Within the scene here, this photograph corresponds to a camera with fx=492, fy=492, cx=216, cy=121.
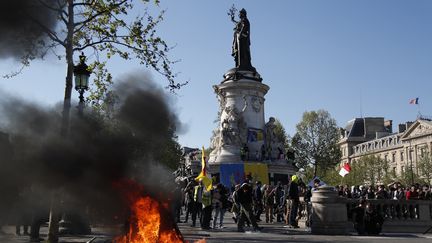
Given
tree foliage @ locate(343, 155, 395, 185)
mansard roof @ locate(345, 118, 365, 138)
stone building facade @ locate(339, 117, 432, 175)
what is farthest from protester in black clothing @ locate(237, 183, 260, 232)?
mansard roof @ locate(345, 118, 365, 138)

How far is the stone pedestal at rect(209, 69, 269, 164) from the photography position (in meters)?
39.9

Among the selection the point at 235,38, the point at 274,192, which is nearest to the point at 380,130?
the point at 235,38

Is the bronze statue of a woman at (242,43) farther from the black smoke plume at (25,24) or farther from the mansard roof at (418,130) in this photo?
the mansard roof at (418,130)

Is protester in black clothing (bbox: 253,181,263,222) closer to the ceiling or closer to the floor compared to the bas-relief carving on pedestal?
closer to the floor

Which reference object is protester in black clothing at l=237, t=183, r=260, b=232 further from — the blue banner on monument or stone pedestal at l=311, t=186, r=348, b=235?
the blue banner on monument

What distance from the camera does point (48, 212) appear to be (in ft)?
43.2

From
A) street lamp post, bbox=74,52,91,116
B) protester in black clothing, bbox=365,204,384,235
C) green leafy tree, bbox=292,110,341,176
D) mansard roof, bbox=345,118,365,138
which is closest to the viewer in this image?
street lamp post, bbox=74,52,91,116

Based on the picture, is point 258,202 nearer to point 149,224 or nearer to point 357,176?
point 149,224

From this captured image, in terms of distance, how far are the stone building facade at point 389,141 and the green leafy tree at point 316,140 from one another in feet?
41.0

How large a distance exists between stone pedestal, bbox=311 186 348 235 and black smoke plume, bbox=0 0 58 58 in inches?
389

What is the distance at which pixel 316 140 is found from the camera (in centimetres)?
7712

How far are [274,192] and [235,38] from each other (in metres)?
24.5

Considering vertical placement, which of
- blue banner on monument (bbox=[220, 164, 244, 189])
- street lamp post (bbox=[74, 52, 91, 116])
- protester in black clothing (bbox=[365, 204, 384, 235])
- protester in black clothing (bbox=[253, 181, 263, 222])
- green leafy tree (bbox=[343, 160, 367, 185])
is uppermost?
green leafy tree (bbox=[343, 160, 367, 185])

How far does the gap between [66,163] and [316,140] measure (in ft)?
226
